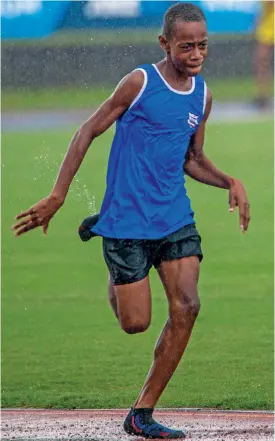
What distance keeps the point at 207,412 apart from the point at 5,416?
111 cm

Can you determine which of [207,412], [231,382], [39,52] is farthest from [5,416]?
[39,52]

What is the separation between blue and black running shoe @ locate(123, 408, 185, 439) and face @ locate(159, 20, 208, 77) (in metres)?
1.74

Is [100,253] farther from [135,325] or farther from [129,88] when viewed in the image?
[129,88]

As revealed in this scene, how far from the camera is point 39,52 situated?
32906 millimetres

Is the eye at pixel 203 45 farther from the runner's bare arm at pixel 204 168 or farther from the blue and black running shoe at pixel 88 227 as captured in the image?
the blue and black running shoe at pixel 88 227

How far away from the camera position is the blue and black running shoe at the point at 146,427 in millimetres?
6133

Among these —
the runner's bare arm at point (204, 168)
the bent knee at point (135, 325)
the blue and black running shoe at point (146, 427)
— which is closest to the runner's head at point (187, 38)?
the runner's bare arm at point (204, 168)

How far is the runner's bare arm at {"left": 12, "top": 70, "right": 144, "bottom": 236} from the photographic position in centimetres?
611

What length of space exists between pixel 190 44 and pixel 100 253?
23.5 feet

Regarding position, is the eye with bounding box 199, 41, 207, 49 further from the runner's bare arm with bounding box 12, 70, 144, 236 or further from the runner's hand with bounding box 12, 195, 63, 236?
the runner's hand with bounding box 12, 195, 63, 236

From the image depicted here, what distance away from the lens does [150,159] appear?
6.27 metres

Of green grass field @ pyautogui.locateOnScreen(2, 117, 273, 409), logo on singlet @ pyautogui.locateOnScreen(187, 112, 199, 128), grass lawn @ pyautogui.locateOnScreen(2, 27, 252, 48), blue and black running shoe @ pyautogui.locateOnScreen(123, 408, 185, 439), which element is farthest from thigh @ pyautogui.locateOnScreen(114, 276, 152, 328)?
grass lawn @ pyautogui.locateOnScreen(2, 27, 252, 48)

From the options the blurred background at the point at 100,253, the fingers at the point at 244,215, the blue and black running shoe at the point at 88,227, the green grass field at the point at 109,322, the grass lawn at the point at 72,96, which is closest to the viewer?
the fingers at the point at 244,215

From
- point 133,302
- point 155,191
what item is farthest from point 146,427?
point 155,191
